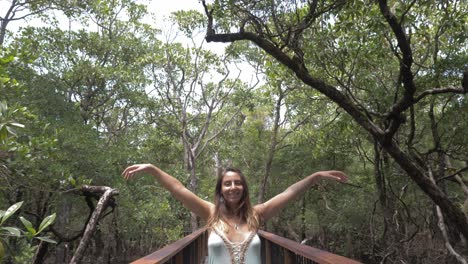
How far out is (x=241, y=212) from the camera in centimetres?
192

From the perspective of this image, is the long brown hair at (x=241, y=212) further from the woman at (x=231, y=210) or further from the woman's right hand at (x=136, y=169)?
the woman's right hand at (x=136, y=169)

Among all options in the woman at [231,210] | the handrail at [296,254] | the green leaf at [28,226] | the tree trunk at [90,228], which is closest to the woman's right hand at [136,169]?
the woman at [231,210]

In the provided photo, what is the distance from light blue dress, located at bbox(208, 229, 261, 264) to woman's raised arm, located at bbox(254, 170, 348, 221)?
251 mm

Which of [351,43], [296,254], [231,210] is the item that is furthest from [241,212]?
[351,43]

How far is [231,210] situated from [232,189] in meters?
0.10

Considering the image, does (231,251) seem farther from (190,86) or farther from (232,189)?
(190,86)

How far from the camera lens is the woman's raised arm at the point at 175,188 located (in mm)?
1917

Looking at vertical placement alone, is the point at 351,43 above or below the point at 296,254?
above

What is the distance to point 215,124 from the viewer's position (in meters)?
19.7

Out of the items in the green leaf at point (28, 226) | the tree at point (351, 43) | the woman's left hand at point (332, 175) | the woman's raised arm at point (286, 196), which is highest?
the tree at point (351, 43)

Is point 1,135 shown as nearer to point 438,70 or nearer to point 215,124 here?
point 438,70

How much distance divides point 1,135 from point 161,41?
1363 cm

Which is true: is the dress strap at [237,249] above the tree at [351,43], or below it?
below

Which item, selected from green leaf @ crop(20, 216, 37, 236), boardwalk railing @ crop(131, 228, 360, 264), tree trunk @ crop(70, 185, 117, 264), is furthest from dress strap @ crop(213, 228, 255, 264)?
tree trunk @ crop(70, 185, 117, 264)
